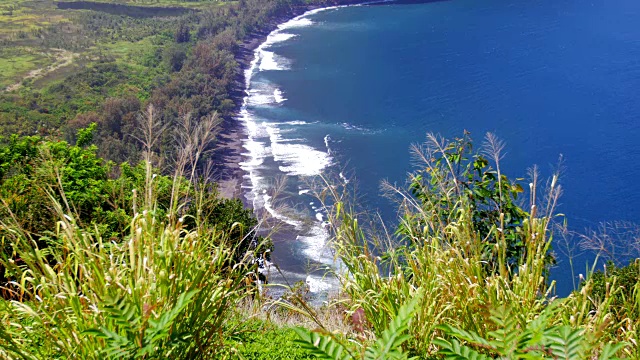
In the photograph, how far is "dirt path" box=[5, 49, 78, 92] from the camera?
1473 inches

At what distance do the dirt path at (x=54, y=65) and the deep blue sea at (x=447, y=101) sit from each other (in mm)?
12952

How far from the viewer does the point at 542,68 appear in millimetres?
34312

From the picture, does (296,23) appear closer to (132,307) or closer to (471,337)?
Result: (132,307)

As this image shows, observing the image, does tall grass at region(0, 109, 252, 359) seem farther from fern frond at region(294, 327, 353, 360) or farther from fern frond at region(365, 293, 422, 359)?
fern frond at region(365, 293, 422, 359)

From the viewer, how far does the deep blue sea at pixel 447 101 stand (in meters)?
22.4

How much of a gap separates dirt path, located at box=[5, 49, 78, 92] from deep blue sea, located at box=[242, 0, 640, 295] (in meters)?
13.0

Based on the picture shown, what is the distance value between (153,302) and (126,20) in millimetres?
54548

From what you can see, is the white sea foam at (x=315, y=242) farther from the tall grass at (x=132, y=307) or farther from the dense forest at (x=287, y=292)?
the tall grass at (x=132, y=307)

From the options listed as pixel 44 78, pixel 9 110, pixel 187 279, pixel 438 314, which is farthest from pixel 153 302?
pixel 44 78

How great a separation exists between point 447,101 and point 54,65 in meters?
26.3

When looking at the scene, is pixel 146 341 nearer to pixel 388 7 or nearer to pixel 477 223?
pixel 477 223

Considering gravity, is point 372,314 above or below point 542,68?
above

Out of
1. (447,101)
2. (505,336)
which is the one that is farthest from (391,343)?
(447,101)

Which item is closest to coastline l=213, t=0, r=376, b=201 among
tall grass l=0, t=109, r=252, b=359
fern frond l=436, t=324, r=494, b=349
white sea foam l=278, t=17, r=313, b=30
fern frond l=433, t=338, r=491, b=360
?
white sea foam l=278, t=17, r=313, b=30
